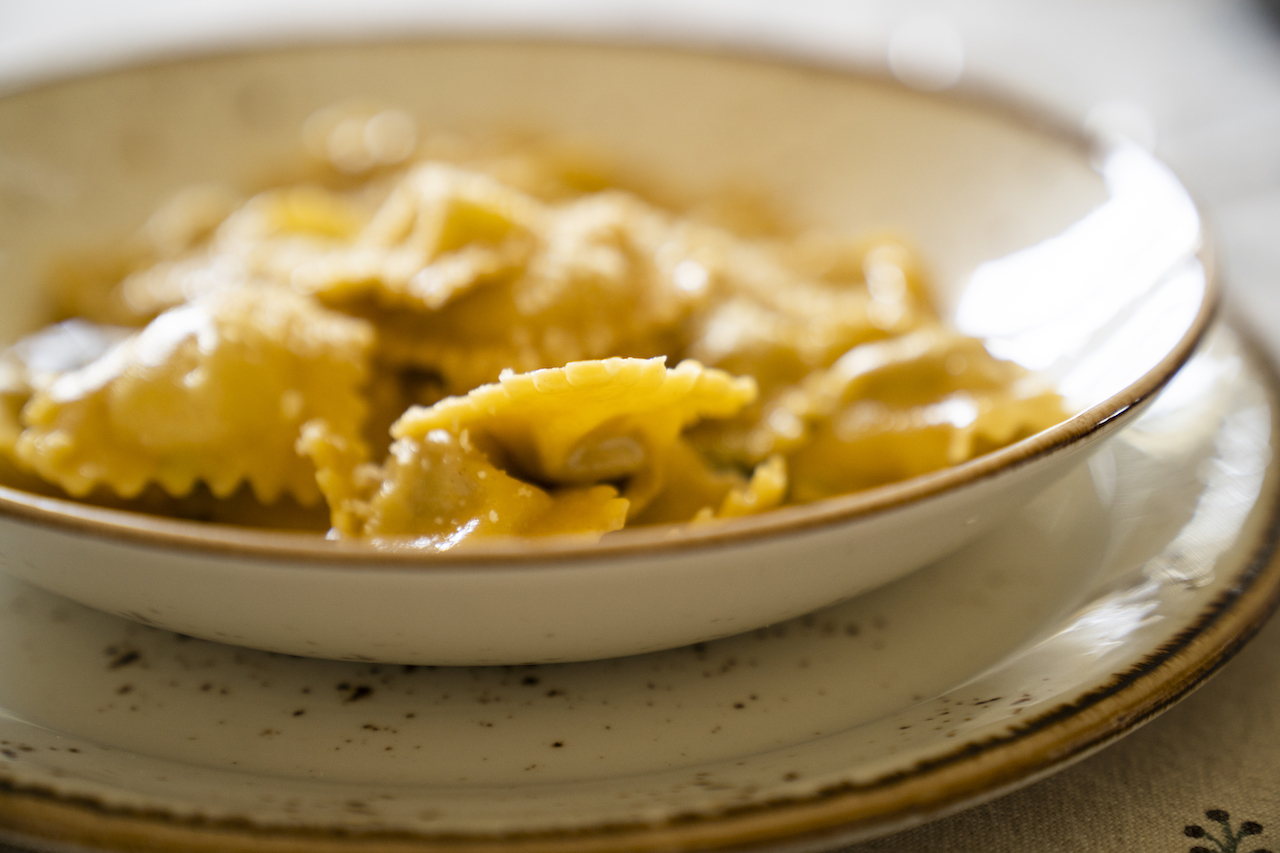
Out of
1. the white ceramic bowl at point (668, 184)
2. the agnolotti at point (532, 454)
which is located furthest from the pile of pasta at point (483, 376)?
the white ceramic bowl at point (668, 184)

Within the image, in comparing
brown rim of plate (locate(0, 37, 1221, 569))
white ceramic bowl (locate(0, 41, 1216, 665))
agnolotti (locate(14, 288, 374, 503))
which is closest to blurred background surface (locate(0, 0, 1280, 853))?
white ceramic bowl (locate(0, 41, 1216, 665))

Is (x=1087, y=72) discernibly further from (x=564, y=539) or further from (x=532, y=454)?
(x=564, y=539)

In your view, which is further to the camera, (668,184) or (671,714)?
(668,184)

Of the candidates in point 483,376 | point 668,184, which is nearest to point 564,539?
point 483,376

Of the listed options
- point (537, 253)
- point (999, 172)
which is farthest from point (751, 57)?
point (537, 253)

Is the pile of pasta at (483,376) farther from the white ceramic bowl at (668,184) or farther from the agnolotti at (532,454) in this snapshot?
the white ceramic bowl at (668,184)

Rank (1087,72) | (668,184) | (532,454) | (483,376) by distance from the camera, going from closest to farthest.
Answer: (532,454) < (483,376) < (668,184) < (1087,72)
